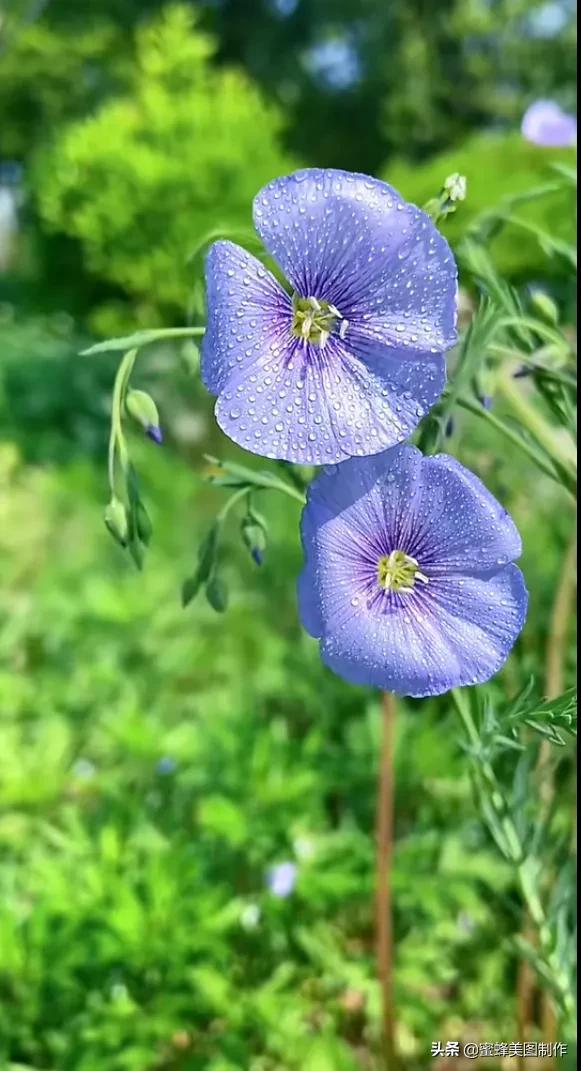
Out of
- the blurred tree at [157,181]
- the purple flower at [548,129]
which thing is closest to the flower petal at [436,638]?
the purple flower at [548,129]

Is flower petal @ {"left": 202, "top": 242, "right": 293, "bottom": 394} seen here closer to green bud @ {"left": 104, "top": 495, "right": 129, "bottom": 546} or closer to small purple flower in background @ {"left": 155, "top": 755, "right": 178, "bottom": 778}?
green bud @ {"left": 104, "top": 495, "right": 129, "bottom": 546}

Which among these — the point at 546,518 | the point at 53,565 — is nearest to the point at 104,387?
the point at 53,565

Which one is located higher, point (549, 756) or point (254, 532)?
point (254, 532)

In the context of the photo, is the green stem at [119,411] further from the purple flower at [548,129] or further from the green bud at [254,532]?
the purple flower at [548,129]

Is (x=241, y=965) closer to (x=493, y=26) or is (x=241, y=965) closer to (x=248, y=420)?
(x=248, y=420)

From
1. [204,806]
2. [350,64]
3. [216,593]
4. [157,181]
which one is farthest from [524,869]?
[350,64]

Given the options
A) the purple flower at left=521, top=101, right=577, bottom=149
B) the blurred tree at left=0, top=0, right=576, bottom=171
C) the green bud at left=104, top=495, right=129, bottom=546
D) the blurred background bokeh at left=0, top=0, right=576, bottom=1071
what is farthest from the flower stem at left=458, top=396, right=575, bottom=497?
the blurred tree at left=0, top=0, right=576, bottom=171

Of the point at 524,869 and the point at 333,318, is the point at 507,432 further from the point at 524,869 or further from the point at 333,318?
the point at 524,869
